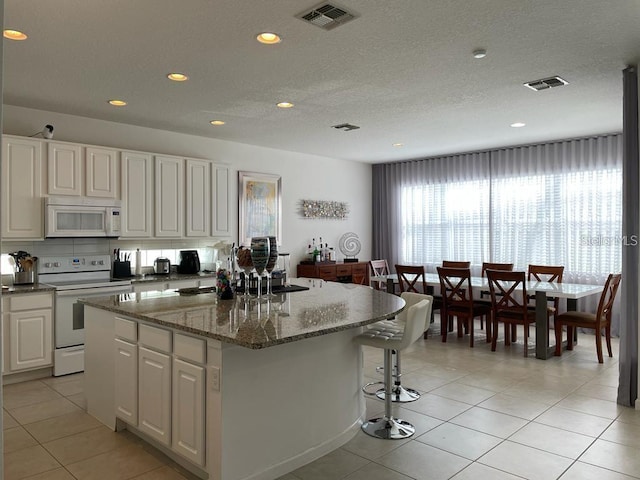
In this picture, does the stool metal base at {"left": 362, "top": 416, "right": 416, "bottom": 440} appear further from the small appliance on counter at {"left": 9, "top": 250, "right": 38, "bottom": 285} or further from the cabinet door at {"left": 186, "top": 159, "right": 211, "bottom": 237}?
the small appliance on counter at {"left": 9, "top": 250, "right": 38, "bottom": 285}

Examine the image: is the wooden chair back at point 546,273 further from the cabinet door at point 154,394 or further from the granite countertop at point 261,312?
the cabinet door at point 154,394

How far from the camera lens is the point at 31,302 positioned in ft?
14.6

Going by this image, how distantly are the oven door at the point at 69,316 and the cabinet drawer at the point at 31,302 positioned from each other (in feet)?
0.27

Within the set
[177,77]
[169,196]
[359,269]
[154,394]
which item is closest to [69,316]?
[169,196]

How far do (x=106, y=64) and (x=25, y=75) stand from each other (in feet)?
2.60

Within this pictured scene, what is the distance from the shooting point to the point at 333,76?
13.1 ft

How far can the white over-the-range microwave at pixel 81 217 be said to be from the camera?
4695 mm

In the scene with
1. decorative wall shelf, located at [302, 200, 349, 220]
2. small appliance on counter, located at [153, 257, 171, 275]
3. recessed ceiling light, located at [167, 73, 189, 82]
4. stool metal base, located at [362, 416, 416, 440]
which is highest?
recessed ceiling light, located at [167, 73, 189, 82]

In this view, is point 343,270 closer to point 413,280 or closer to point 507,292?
point 413,280

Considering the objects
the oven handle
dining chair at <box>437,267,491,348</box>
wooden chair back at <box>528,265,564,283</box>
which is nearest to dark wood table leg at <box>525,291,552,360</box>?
dining chair at <box>437,267,491,348</box>

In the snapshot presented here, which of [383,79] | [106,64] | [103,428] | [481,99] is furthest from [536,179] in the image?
[103,428]

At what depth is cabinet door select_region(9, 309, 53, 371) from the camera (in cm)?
437

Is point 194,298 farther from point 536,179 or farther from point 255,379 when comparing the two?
point 536,179

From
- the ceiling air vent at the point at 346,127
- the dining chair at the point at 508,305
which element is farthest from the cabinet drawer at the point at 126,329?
the dining chair at the point at 508,305
